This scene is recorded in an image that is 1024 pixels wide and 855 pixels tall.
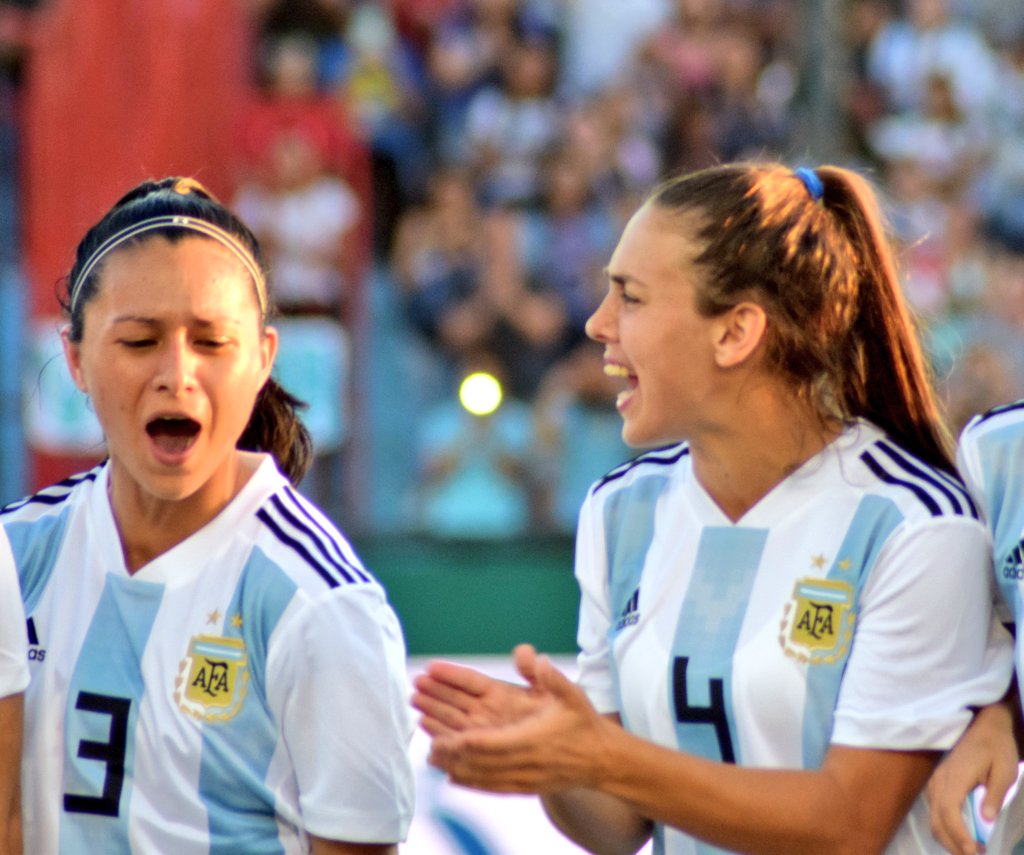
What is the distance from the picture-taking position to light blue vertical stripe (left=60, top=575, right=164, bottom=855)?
7.43 feet

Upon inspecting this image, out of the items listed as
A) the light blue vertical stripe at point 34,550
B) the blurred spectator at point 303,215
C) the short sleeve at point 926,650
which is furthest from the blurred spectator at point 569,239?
the short sleeve at point 926,650

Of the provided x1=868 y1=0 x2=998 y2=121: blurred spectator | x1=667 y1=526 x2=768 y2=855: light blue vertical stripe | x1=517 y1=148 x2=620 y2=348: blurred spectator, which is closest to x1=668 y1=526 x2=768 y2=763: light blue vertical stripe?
x1=667 y1=526 x2=768 y2=855: light blue vertical stripe

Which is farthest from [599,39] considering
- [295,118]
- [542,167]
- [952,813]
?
[952,813]

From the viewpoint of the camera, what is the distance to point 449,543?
6773 mm

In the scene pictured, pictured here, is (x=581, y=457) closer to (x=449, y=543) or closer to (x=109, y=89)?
(x=449, y=543)

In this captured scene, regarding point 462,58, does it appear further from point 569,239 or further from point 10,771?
point 10,771

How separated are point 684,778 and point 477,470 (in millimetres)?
4984

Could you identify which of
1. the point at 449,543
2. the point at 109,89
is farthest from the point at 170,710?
the point at 109,89

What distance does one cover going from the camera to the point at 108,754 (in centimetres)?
228

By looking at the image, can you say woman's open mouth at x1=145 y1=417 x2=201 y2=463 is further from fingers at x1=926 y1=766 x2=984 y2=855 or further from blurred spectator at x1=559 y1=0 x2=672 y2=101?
blurred spectator at x1=559 y1=0 x2=672 y2=101

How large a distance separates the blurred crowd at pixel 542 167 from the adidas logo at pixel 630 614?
4341mm

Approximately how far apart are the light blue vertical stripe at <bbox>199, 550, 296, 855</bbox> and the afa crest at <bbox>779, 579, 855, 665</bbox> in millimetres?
712

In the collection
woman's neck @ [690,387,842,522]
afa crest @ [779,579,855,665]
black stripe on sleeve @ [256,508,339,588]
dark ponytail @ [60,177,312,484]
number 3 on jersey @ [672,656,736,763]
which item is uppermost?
dark ponytail @ [60,177,312,484]

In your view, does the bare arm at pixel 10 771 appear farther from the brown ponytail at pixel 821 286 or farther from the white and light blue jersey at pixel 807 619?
the brown ponytail at pixel 821 286
